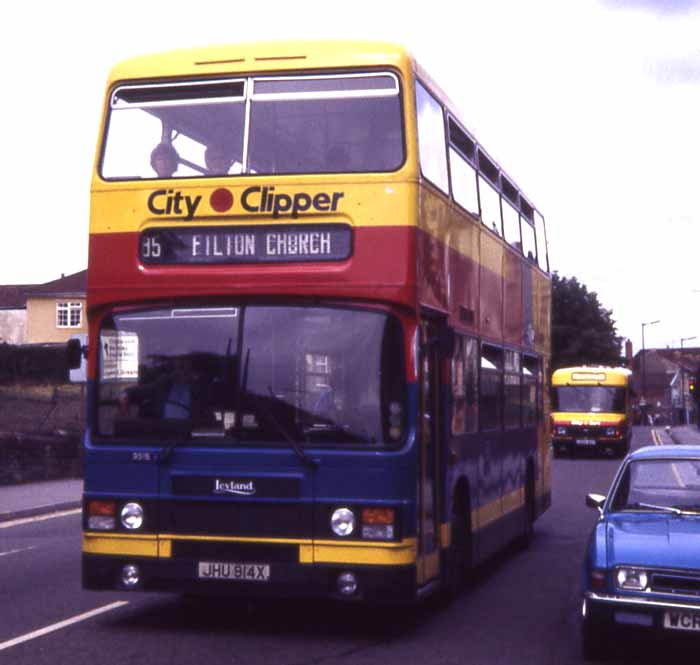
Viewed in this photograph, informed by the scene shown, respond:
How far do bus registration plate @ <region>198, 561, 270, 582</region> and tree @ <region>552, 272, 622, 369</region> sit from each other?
104m

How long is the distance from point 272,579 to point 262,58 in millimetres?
3969

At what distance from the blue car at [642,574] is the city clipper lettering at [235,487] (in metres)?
2.45

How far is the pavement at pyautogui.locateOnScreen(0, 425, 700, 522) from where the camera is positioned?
78.4 feet

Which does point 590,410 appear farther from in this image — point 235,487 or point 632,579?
point 632,579

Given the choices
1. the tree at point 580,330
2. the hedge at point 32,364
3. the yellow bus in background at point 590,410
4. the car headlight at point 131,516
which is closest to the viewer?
the car headlight at point 131,516

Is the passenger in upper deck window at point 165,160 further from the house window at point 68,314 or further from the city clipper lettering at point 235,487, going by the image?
the house window at point 68,314

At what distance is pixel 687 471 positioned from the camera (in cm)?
1124

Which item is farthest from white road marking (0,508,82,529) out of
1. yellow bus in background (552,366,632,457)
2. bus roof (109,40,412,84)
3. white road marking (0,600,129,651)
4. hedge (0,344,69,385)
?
hedge (0,344,69,385)

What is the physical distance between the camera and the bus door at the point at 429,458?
10.5m

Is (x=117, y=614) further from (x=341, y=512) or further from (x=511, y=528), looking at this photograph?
(x=511, y=528)

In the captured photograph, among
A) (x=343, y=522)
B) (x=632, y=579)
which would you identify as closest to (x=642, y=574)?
(x=632, y=579)

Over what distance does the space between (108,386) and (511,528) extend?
710cm

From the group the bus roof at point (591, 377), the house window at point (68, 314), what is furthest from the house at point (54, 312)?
A: the bus roof at point (591, 377)

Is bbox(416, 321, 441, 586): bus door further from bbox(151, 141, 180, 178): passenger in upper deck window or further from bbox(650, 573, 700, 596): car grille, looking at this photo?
bbox(151, 141, 180, 178): passenger in upper deck window
